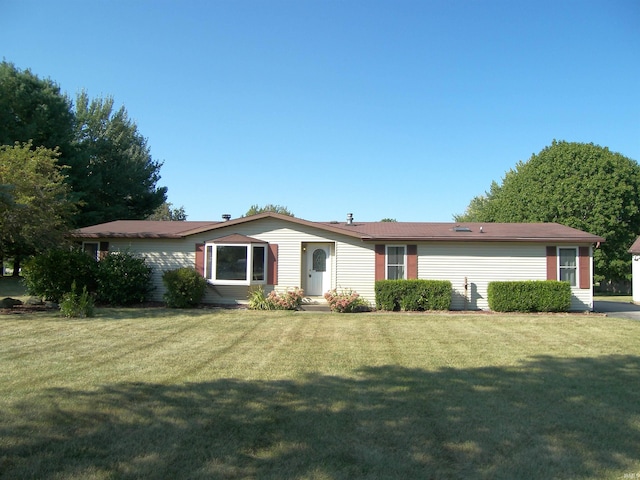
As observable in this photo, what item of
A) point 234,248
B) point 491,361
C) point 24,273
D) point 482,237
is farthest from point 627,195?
point 24,273

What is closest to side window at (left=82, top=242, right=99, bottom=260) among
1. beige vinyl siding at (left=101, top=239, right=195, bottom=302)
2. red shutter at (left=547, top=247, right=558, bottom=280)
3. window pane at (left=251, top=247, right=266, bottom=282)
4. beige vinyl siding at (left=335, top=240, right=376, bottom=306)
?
beige vinyl siding at (left=101, top=239, right=195, bottom=302)

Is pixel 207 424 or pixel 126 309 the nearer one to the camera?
pixel 207 424

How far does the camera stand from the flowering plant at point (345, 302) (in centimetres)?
1477

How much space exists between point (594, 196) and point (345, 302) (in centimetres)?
2343

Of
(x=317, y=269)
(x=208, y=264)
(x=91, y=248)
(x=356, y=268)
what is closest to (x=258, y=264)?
(x=208, y=264)

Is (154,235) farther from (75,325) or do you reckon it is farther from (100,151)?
(100,151)

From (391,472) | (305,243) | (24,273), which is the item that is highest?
(305,243)

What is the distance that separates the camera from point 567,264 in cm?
1591

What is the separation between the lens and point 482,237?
15.6m

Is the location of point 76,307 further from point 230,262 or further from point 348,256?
point 348,256

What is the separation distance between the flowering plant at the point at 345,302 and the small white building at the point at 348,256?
2.11 feet

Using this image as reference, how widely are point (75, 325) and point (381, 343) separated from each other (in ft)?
22.8

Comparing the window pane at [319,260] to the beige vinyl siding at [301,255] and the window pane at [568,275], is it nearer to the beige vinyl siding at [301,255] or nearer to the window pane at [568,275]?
the beige vinyl siding at [301,255]

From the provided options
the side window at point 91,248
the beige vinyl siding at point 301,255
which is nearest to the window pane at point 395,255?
the beige vinyl siding at point 301,255
